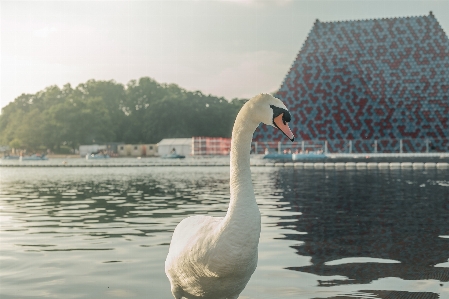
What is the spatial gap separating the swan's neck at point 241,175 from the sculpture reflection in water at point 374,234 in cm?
237

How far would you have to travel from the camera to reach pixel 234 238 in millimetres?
4574

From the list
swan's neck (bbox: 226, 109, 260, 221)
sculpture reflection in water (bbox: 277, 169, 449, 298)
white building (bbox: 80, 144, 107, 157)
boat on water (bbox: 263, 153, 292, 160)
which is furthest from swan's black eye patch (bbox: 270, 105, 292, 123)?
white building (bbox: 80, 144, 107, 157)

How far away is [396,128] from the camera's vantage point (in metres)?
73.4

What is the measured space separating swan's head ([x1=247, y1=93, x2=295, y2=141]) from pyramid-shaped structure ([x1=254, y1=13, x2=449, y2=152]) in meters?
67.4

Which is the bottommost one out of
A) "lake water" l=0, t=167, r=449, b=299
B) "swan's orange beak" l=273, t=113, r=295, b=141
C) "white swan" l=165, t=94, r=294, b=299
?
"lake water" l=0, t=167, r=449, b=299

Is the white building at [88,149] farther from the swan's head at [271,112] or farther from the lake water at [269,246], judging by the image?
the swan's head at [271,112]

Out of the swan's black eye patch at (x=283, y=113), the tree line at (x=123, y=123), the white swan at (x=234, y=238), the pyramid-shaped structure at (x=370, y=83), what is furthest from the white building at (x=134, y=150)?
the swan's black eye patch at (x=283, y=113)

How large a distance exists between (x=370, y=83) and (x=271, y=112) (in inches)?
2868

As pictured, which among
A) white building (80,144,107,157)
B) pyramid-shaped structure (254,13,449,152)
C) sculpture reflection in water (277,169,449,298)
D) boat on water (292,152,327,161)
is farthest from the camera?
white building (80,144,107,157)

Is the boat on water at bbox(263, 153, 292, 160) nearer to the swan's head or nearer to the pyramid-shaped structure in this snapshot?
the pyramid-shaped structure

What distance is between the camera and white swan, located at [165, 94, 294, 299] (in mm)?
4590

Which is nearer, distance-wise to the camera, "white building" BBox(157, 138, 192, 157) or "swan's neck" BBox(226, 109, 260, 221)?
"swan's neck" BBox(226, 109, 260, 221)

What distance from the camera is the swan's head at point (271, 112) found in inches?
180

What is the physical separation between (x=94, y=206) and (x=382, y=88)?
6294 centimetres
